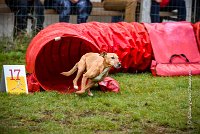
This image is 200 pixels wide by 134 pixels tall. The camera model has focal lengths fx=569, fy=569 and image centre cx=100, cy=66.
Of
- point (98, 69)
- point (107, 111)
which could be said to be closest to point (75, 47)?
point (98, 69)

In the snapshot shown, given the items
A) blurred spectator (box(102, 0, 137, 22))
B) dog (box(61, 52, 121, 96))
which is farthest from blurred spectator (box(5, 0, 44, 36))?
dog (box(61, 52, 121, 96))

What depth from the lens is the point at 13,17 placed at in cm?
1100

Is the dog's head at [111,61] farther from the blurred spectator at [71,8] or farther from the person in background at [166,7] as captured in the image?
the person in background at [166,7]

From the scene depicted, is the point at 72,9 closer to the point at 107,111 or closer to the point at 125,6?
the point at 125,6

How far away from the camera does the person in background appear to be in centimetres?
1129

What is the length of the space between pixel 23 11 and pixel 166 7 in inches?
119

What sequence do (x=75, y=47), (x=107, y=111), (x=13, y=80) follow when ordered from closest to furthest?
(x=107, y=111), (x=13, y=80), (x=75, y=47)

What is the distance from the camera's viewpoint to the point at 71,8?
35.9ft

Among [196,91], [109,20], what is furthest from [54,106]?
[109,20]

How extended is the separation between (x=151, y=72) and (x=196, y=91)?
167 centimetres

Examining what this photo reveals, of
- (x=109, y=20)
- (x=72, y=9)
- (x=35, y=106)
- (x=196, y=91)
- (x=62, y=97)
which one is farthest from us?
(x=109, y=20)

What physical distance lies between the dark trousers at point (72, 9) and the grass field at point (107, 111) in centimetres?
320

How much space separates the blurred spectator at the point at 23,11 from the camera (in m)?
10.6

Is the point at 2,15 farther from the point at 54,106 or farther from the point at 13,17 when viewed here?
the point at 54,106
